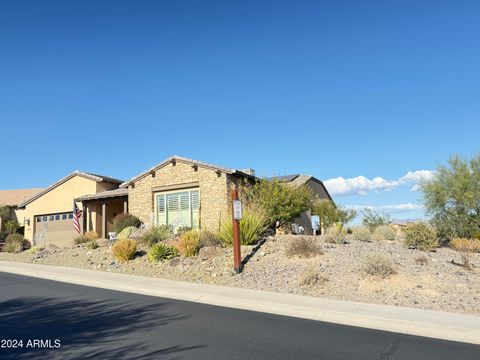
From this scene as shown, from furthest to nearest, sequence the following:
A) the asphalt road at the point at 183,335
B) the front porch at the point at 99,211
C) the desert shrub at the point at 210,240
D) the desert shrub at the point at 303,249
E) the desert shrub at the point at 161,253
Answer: the front porch at the point at 99,211 → the desert shrub at the point at 210,240 → the desert shrub at the point at 161,253 → the desert shrub at the point at 303,249 → the asphalt road at the point at 183,335

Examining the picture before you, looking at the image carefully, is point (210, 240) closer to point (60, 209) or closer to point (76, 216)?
point (76, 216)

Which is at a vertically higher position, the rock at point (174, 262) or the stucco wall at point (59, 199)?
the stucco wall at point (59, 199)

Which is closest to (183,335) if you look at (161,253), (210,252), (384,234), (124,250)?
(210,252)

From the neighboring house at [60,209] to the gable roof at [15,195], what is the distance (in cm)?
643

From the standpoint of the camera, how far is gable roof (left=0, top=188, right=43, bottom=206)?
41806mm

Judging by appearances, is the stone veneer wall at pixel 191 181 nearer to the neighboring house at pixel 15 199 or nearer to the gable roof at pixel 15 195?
the neighboring house at pixel 15 199

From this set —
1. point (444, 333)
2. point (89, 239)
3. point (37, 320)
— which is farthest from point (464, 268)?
point (89, 239)

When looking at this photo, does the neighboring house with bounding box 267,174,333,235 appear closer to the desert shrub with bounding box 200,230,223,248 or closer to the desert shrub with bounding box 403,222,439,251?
the desert shrub with bounding box 200,230,223,248

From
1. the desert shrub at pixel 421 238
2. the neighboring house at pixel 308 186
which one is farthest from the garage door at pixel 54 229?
the desert shrub at pixel 421 238

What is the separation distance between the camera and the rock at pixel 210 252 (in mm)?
16266

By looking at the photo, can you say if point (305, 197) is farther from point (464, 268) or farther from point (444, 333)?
point (444, 333)

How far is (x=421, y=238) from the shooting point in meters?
17.9

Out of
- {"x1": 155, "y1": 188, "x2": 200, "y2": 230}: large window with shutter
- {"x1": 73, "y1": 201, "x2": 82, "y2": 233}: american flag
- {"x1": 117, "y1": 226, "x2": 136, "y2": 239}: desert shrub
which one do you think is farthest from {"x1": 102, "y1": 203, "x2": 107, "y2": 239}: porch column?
{"x1": 117, "y1": 226, "x2": 136, "y2": 239}: desert shrub

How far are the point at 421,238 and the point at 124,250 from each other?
1157cm
